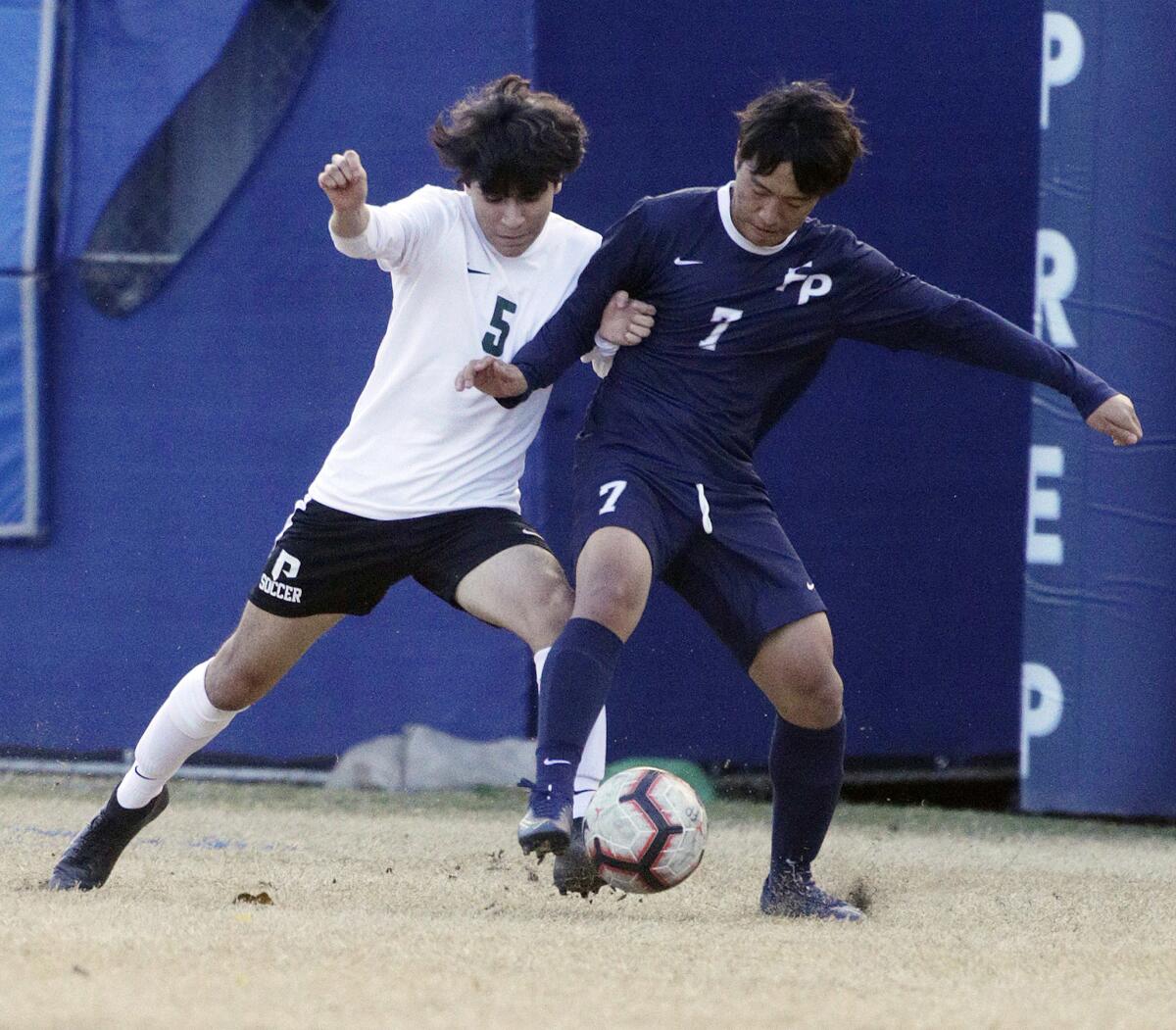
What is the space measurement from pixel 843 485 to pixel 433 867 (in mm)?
2642

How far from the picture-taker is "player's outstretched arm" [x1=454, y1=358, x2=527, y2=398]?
4211mm

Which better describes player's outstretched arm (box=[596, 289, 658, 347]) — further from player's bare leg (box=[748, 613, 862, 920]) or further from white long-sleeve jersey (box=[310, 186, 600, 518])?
player's bare leg (box=[748, 613, 862, 920])

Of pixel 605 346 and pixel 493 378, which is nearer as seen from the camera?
pixel 493 378

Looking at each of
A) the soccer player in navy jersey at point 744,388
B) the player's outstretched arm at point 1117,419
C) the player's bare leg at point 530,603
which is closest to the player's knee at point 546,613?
the player's bare leg at point 530,603

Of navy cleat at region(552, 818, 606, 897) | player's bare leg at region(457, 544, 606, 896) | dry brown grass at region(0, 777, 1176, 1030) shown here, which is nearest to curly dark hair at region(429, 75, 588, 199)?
player's bare leg at region(457, 544, 606, 896)

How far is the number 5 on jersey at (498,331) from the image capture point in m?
4.45

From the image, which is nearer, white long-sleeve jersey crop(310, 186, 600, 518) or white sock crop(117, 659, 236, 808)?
white long-sleeve jersey crop(310, 186, 600, 518)

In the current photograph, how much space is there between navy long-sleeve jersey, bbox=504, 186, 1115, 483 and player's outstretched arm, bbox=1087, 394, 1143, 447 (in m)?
0.03

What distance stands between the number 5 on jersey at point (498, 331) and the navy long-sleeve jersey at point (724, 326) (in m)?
0.14

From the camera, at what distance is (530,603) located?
14.0 feet

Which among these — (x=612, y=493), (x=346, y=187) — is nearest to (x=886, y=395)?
(x=612, y=493)

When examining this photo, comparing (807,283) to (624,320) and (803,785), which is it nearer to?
(624,320)

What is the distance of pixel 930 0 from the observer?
24.0ft

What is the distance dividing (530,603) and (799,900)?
38.9 inches
